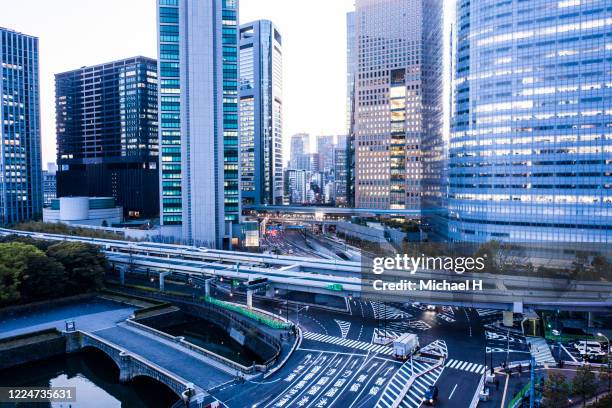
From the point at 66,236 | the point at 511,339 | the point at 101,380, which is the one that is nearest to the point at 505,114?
the point at 511,339

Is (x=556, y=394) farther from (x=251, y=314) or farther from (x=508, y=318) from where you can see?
(x=251, y=314)

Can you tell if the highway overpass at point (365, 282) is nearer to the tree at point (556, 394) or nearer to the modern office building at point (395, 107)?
the tree at point (556, 394)

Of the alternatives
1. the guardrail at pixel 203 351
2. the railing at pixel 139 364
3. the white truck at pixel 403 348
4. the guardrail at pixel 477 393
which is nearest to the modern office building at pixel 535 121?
the white truck at pixel 403 348

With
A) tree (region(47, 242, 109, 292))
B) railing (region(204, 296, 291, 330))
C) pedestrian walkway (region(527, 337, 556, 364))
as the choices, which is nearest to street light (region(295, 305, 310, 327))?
railing (region(204, 296, 291, 330))

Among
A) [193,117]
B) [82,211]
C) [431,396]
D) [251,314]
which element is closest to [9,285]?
[251,314]

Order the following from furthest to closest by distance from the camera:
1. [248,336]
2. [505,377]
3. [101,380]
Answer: [248,336] < [101,380] < [505,377]

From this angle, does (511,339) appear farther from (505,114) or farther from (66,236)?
(66,236)
